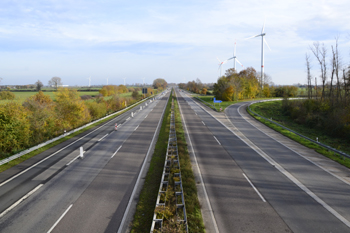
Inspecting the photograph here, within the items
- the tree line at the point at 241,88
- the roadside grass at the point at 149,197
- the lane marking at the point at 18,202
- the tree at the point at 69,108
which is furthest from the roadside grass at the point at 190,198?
the tree line at the point at 241,88

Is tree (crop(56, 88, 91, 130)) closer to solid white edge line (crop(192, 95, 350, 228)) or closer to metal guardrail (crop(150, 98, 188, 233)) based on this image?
metal guardrail (crop(150, 98, 188, 233))

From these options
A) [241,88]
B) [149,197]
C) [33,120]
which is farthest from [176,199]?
[241,88]

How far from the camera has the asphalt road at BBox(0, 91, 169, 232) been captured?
8156 mm

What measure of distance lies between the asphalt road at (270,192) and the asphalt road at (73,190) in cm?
449

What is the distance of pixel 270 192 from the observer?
10578mm

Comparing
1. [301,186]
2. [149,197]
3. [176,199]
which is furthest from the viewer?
[301,186]

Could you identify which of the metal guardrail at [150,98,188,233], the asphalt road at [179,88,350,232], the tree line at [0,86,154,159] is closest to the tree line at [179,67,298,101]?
the tree line at [0,86,154,159]

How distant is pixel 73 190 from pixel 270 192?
32.9ft

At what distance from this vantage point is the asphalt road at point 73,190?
8.16 m

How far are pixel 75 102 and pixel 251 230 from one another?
102 feet

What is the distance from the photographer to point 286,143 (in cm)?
2020

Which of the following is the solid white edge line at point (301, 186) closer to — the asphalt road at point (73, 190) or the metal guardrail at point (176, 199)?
the metal guardrail at point (176, 199)

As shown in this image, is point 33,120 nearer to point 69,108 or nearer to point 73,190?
point 69,108

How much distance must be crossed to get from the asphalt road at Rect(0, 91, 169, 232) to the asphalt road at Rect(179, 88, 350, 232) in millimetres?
4494
